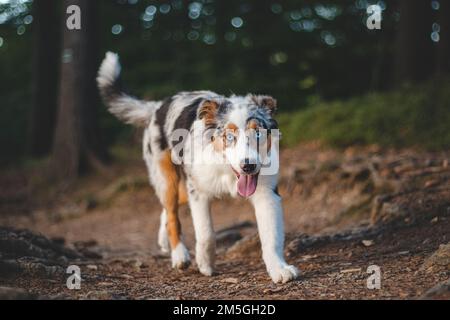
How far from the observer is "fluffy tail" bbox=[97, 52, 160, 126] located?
691 centimetres

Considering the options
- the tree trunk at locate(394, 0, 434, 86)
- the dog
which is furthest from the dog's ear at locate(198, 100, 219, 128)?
the tree trunk at locate(394, 0, 434, 86)

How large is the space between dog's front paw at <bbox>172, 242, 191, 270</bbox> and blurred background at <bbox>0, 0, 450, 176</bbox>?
20.5 ft

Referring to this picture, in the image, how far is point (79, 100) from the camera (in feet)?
38.4

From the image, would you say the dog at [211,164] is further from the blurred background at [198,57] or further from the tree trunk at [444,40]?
the tree trunk at [444,40]

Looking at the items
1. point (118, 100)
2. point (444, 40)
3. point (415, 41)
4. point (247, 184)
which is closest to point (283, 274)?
point (247, 184)

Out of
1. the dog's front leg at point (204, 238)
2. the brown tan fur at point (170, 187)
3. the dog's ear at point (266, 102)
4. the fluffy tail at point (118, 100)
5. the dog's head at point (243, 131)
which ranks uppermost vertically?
the fluffy tail at point (118, 100)

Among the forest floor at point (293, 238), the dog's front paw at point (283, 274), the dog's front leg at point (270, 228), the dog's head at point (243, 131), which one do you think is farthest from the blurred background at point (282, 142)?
the dog's head at point (243, 131)

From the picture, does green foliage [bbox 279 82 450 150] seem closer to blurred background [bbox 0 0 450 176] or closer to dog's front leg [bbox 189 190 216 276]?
blurred background [bbox 0 0 450 176]

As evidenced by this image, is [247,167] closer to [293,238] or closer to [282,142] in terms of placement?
[293,238]

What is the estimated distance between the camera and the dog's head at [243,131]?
4.73 metres

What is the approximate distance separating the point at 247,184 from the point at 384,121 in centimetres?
613

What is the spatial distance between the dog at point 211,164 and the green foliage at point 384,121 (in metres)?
4.77
